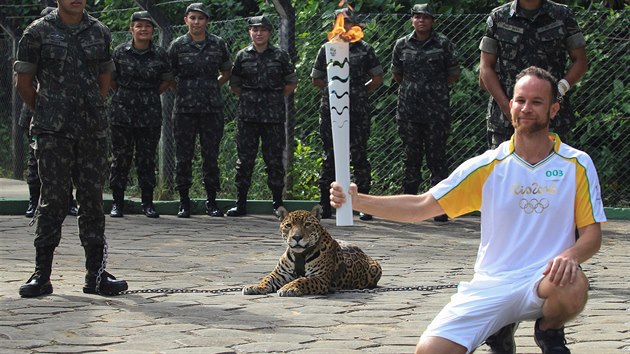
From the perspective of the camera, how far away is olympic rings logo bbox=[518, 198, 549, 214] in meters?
5.90

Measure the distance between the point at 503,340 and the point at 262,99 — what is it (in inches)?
340

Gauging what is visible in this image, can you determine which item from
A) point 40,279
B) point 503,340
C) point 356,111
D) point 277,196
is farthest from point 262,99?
point 503,340

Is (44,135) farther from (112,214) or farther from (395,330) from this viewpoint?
(112,214)

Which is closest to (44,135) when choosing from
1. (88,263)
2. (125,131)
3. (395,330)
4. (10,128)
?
(88,263)

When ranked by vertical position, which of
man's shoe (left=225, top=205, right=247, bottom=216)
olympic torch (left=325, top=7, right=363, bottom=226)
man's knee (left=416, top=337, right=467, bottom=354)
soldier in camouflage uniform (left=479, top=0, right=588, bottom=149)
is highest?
soldier in camouflage uniform (left=479, top=0, right=588, bottom=149)

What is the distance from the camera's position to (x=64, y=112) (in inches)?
346

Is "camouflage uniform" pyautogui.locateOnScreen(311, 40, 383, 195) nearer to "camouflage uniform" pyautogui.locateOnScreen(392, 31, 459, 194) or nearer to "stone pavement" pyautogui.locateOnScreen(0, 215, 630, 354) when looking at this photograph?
"camouflage uniform" pyautogui.locateOnScreen(392, 31, 459, 194)

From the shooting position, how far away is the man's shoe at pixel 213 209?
1496cm

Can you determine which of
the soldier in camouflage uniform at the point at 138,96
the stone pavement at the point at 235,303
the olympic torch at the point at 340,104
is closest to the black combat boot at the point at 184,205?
the soldier in camouflage uniform at the point at 138,96

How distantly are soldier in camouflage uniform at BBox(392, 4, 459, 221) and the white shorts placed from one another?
849 centimetres

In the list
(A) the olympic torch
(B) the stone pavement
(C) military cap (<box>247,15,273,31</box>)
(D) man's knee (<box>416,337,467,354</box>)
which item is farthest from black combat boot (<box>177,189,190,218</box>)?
(D) man's knee (<box>416,337,467,354</box>)

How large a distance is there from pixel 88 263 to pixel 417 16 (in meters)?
6.17

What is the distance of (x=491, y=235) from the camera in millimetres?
5996

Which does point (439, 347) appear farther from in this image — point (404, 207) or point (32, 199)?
point (32, 199)
